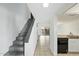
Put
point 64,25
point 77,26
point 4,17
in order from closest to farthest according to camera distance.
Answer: point 4,17 → point 77,26 → point 64,25

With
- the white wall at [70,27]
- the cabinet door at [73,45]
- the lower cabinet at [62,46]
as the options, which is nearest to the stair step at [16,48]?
the lower cabinet at [62,46]

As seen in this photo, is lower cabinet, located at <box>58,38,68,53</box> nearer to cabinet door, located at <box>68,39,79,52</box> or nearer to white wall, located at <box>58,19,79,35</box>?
cabinet door, located at <box>68,39,79,52</box>

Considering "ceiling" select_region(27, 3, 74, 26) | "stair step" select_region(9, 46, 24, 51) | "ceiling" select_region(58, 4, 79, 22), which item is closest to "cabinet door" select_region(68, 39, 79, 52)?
"ceiling" select_region(58, 4, 79, 22)

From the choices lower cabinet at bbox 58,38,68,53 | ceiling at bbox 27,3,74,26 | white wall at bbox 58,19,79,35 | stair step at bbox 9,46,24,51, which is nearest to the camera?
ceiling at bbox 27,3,74,26

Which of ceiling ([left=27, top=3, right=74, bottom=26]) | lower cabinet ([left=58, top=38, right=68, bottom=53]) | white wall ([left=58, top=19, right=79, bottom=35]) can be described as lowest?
lower cabinet ([left=58, top=38, right=68, bottom=53])

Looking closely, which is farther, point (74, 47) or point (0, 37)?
point (74, 47)

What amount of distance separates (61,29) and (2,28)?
5.62 meters

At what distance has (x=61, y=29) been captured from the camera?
9.01 meters

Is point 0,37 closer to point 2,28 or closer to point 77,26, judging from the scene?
point 2,28

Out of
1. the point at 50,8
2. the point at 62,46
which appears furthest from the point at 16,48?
the point at 62,46

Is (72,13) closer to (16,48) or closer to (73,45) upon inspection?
(73,45)

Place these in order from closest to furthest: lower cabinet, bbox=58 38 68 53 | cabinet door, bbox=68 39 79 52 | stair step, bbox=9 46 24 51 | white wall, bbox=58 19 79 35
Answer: stair step, bbox=9 46 24 51 < lower cabinet, bbox=58 38 68 53 < cabinet door, bbox=68 39 79 52 < white wall, bbox=58 19 79 35

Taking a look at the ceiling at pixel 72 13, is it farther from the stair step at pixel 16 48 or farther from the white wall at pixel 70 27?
the stair step at pixel 16 48

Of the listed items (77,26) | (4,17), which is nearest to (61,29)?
(77,26)
